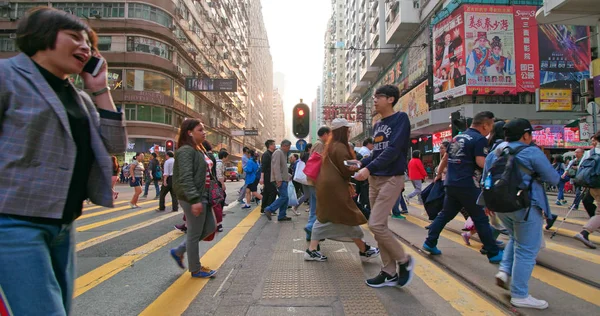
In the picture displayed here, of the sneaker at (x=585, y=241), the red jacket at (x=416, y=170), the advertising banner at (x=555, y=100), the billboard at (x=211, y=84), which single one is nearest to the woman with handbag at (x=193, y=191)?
the sneaker at (x=585, y=241)

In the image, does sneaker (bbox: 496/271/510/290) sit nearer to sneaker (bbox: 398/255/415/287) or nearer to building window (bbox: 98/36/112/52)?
sneaker (bbox: 398/255/415/287)

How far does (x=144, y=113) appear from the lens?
109ft

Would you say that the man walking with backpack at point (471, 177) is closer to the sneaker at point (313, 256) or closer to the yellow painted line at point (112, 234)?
the sneaker at point (313, 256)

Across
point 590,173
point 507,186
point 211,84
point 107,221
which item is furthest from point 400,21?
point 507,186

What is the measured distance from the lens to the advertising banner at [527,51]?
26641 mm

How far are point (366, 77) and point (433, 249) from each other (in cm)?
5330

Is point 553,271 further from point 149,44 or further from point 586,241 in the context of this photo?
point 149,44

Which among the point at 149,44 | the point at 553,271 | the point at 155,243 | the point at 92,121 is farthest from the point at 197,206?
the point at 149,44

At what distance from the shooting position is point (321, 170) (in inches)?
163

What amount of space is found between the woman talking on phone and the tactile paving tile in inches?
79.9

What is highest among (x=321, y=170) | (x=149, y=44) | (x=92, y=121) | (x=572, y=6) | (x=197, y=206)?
(x=149, y=44)

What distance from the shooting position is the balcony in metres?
35.8

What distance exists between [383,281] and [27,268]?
2.90 metres

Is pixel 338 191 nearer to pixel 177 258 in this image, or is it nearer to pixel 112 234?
pixel 177 258
